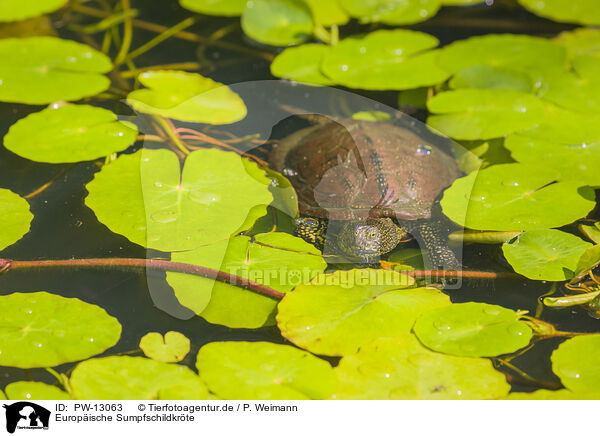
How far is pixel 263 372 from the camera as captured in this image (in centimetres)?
134

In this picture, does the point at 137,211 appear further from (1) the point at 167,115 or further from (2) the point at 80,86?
(2) the point at 80,86

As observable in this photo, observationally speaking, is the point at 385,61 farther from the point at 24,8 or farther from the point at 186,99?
the point at 24,8

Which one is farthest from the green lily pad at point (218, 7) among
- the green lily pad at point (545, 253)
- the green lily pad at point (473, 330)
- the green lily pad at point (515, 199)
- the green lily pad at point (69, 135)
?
the green lily pad at point (473, 330)

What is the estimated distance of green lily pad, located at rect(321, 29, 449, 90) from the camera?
236 cm

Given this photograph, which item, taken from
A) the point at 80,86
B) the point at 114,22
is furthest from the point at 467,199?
the point at 114,22

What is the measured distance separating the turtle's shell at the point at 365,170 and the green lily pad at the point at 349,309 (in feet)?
1.33

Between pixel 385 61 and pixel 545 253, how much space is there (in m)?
1.27

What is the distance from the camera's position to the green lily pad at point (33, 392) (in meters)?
1.32

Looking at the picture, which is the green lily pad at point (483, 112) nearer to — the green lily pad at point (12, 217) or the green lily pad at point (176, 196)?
the green lily pad at point (176, 196)

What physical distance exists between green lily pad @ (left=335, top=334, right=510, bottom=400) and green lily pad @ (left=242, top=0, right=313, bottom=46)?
1894mm

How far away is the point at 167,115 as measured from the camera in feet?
7.25
